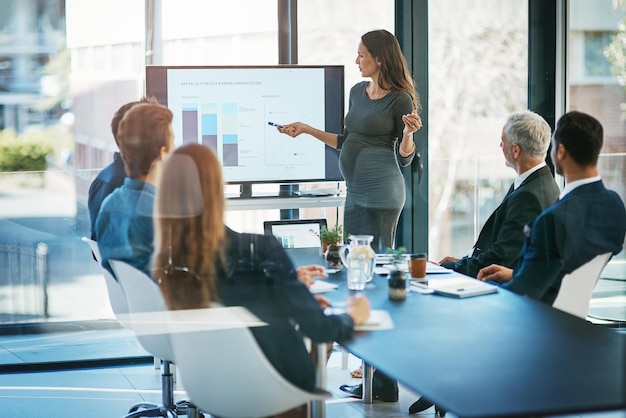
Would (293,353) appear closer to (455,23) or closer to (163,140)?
(163,140)

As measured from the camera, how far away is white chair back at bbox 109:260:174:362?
2.64 metres

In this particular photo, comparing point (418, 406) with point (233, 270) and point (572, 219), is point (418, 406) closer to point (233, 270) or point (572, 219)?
point (572, 219)

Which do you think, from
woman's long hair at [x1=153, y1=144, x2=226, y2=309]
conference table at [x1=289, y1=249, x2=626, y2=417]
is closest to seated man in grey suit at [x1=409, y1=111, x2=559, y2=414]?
conference table at [x1=289, y1=249, x2=626, y2=417]

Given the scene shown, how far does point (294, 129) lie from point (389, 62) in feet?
1.66

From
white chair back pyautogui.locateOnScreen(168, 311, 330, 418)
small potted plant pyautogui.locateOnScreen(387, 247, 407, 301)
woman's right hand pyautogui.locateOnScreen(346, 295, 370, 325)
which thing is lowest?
white chair back pyautogui.locateOnScreen(168, 311, 330, 418)

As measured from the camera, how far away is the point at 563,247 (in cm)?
259

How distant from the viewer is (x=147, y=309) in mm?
2770

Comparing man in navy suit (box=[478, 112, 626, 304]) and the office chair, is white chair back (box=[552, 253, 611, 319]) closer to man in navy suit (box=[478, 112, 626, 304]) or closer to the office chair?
man in navy suit (box=[478, 112, 626, 304])

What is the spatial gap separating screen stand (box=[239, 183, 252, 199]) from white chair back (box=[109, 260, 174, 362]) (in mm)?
343

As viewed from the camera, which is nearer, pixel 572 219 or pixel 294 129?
pixel 572 219

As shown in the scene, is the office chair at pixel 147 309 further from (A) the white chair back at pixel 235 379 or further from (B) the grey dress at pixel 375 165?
(B) the grey dress at pixel 375 165

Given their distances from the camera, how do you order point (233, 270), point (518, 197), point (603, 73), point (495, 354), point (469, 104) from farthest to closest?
point (469, 104) → point (603, 73) → point (518, 197) → point (233, 270) → point (495, 354)

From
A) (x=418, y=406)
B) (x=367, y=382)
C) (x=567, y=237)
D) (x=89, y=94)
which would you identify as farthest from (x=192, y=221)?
(x=89, y=94)

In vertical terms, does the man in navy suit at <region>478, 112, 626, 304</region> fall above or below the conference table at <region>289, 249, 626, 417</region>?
above
